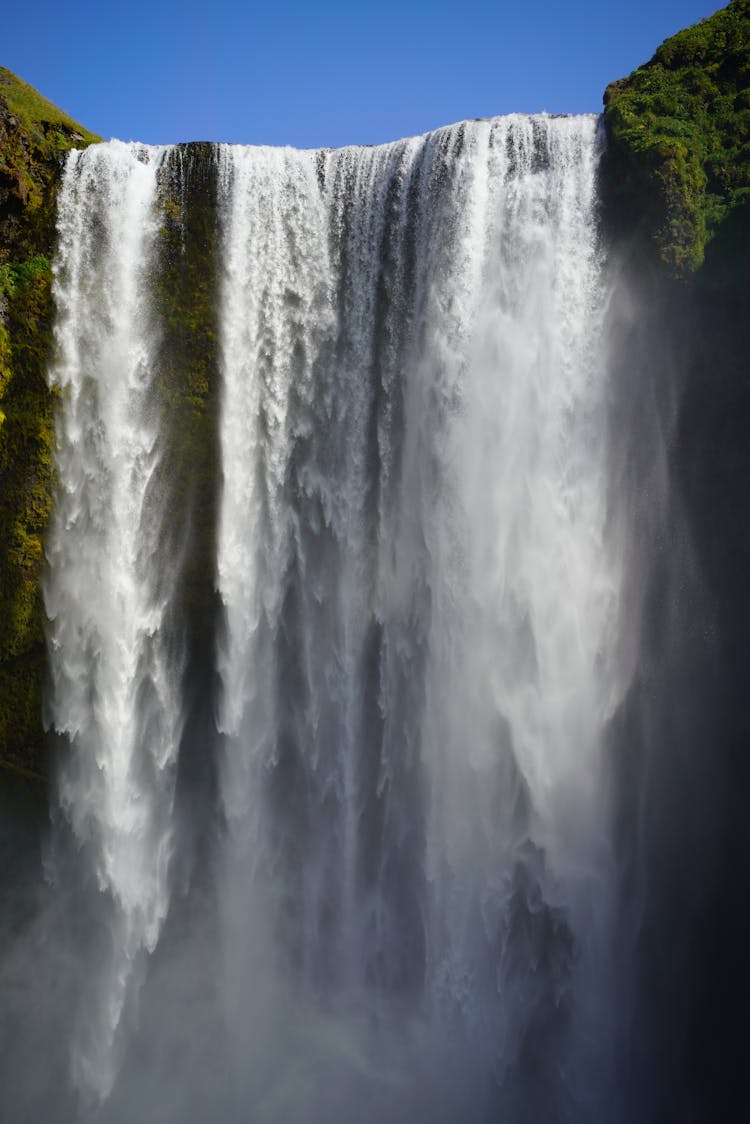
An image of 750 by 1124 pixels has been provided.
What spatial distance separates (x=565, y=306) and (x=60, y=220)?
8.98m

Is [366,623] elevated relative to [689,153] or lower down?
lower down

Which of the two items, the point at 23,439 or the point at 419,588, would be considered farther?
the point at 23,439

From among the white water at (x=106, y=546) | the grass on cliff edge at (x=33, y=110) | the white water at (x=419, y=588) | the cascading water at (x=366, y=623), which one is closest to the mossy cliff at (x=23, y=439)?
the white water at (x=106, y=546)

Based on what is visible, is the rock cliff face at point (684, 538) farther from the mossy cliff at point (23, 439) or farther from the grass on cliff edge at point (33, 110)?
the grass on cliff edge at point (33, 110)

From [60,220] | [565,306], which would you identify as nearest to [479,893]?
[565,306]

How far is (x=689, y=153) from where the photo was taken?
13078 mm

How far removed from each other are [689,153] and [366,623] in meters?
9.38

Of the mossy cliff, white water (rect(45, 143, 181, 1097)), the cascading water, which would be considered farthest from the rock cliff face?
the mossy cliff

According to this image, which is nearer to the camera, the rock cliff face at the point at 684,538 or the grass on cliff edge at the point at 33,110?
the rock cliff face at the point at 684,538

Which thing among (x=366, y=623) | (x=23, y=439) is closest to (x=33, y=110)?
(x=23, y=439)

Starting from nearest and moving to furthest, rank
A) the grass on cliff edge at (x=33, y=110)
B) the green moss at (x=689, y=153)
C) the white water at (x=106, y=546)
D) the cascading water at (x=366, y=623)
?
the green moss at (x=689, y=153), the cascading water at (x=366, y=623), the white water at (x=106, y=546), the grass on cliff edge at (x=33, y=110)

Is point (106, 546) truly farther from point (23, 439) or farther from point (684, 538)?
point (684, 538)

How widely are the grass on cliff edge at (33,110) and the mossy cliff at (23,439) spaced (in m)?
1.13

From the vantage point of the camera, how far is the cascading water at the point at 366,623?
13.0m
